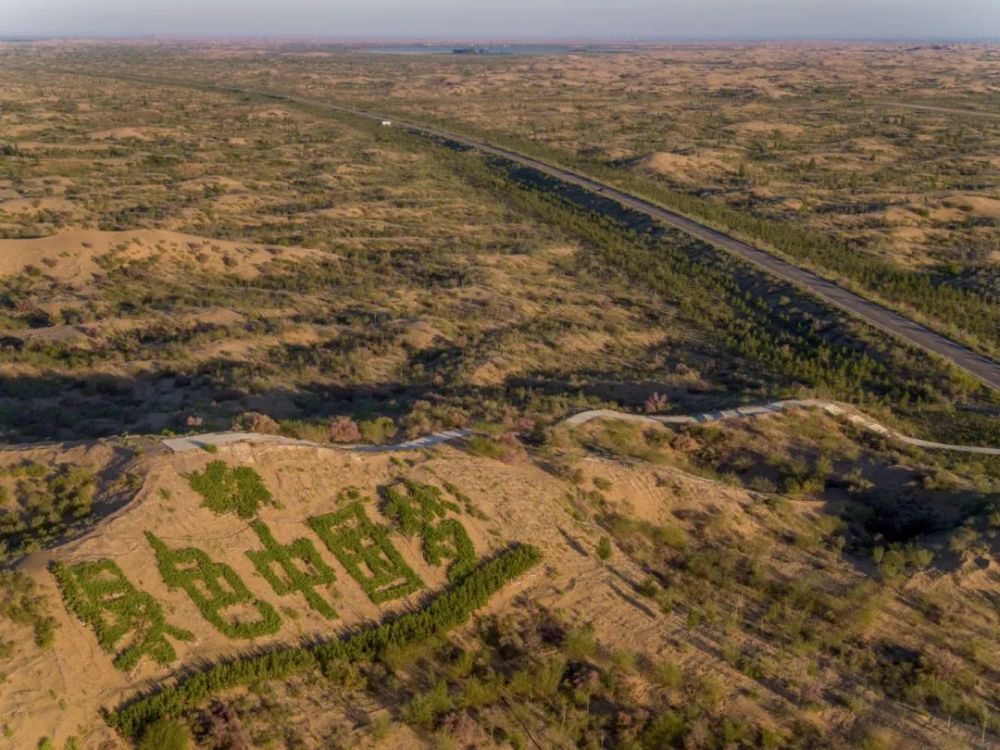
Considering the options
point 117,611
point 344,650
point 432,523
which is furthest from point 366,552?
point 117,611

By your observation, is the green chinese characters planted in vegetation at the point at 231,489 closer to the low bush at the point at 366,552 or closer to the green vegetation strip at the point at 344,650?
the low bush at the point at 366,552

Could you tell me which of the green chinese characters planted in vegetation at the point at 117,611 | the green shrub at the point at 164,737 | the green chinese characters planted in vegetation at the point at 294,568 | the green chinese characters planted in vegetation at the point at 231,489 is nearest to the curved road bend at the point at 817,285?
the green chinese characters planted in vegetation at the point at 294,568

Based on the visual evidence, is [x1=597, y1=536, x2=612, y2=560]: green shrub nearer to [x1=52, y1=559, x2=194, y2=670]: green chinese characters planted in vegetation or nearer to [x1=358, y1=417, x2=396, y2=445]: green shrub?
[x1=358, y1=417, x2=396, y2=445]: green shrub

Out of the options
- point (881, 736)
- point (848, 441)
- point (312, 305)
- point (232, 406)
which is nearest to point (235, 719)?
point (881, 736)

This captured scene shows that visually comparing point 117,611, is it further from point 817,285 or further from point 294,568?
point 817,285

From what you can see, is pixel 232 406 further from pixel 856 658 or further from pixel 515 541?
pixel 856 658

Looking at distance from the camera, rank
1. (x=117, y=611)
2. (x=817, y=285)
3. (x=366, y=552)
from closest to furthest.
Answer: (x=117, y=611) → (x=366, y=552) → (x=817, y=285)
